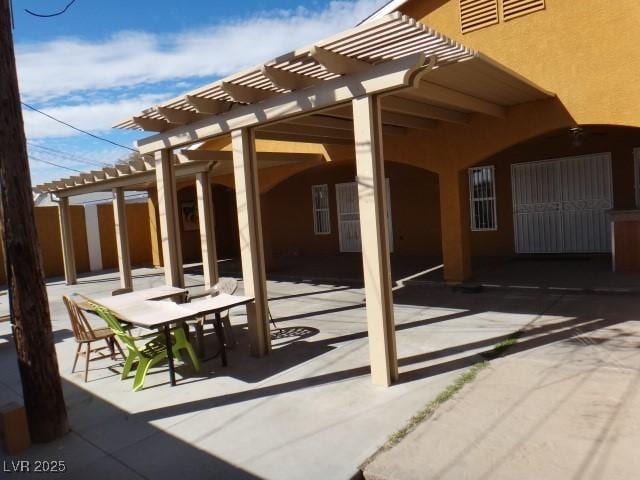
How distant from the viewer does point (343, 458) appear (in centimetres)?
326

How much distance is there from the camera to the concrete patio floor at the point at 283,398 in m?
3.39

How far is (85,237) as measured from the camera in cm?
A: 1647

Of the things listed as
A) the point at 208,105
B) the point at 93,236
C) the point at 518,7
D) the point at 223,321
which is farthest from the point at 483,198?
the point at 93,236

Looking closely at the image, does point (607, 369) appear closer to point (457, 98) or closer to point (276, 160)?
point (457, 98)

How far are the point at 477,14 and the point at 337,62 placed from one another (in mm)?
5029

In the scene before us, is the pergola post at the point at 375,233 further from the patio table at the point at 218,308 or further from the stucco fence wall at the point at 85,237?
the stucco fence wall at the point at 85,237

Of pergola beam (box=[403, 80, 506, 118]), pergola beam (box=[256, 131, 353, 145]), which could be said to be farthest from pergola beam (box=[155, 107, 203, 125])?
pergola beam (box=[403, 80, 506, 118])

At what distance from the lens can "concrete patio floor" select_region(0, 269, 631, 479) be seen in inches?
134

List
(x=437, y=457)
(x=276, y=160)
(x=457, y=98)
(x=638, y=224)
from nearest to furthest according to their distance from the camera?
(x=437, y=457) < (x=457, y=98) < (x=638, y=224) < (x=276, y=160)

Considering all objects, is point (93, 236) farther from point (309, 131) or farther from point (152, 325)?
point (152, 325)

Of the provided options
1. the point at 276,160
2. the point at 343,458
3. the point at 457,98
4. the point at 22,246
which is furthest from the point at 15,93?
the point at 276,160

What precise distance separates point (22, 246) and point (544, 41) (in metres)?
7.23

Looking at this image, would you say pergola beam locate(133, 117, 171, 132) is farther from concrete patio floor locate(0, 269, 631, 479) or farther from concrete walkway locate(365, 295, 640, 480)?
concrete walkway locate(365, 295, 640, 480)

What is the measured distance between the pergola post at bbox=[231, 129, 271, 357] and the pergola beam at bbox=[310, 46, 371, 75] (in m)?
1.55
